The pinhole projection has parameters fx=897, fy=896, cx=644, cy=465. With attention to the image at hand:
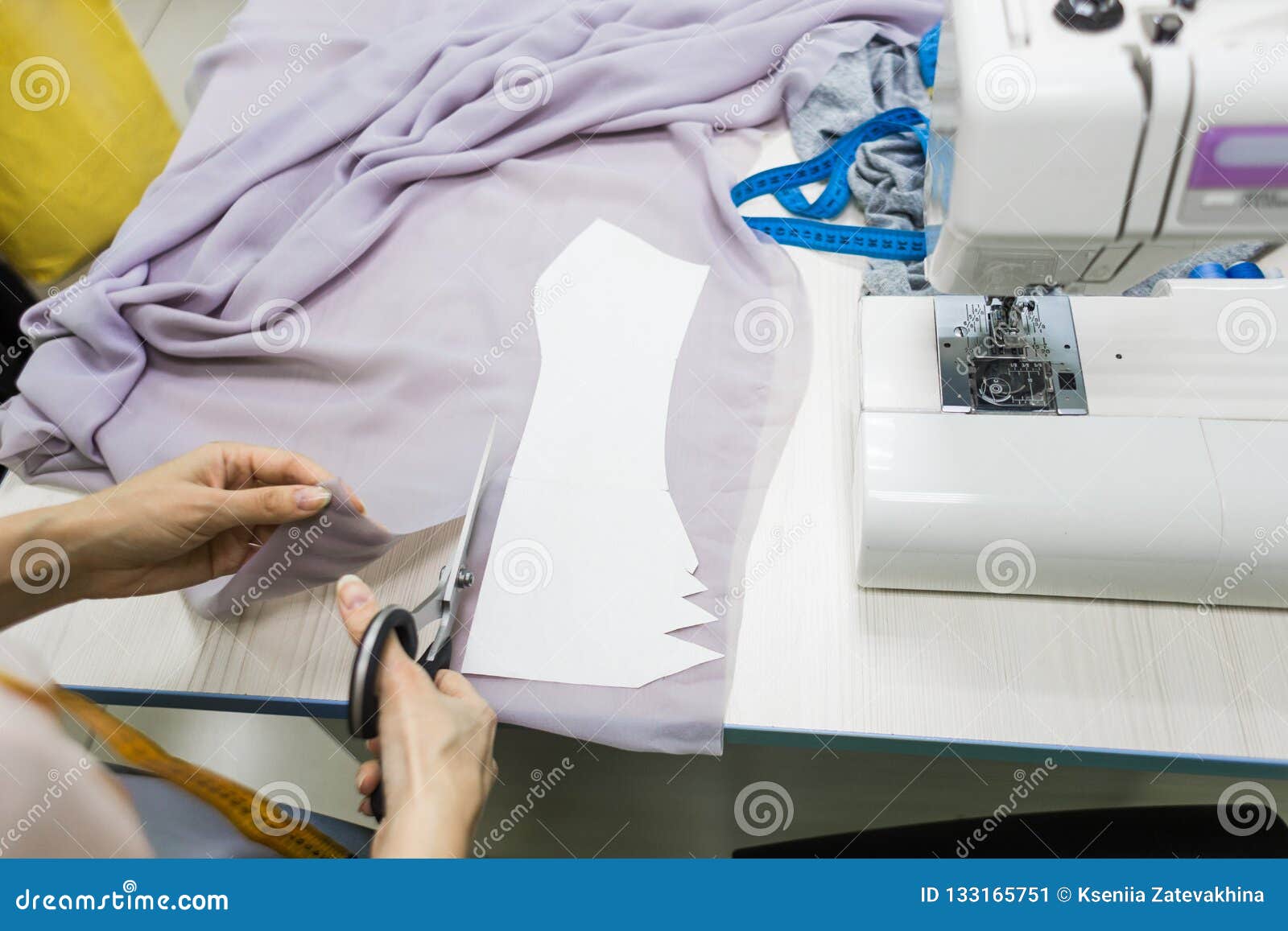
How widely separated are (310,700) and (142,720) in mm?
799

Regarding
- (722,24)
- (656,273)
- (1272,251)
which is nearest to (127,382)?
(656,273)

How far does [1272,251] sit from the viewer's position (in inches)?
46.4

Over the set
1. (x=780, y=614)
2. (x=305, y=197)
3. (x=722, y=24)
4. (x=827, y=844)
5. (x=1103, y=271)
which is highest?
(x=722, y=24)

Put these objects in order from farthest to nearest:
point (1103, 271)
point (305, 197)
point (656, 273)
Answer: point (305, 197)
point (656, 273)
point (1103, 271)

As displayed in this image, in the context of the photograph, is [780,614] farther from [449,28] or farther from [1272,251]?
[449,28]
